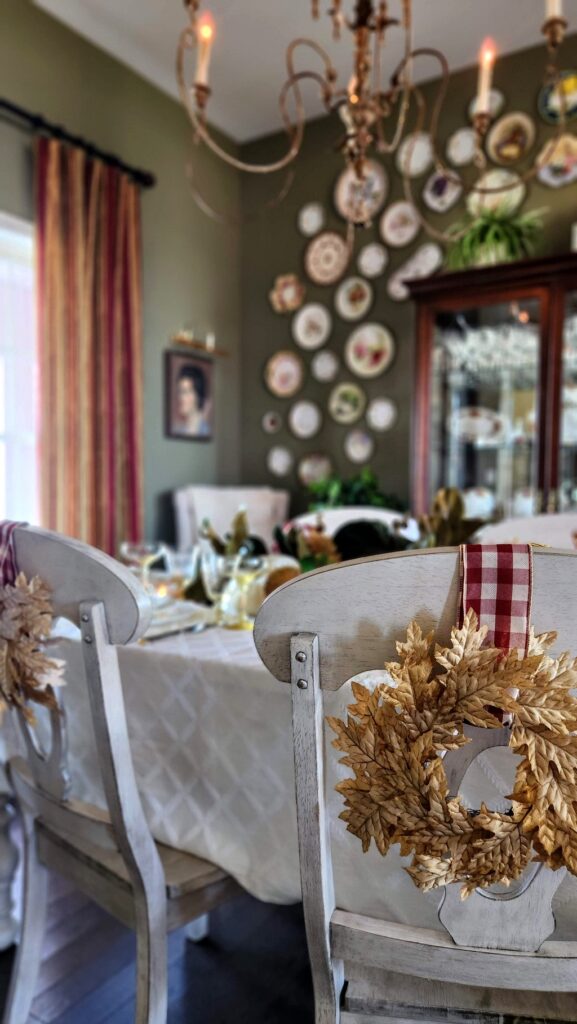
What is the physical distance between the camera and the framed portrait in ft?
11.4

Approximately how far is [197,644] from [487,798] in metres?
0.51

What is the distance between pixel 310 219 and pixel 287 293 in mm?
422

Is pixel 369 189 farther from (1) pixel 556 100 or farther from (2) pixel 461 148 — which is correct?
(1) pixel 556 100

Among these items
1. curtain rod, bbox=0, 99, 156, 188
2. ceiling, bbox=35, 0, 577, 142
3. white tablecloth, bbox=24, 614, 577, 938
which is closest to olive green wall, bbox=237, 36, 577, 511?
ceiling, bbox=35, 0, 577, 142

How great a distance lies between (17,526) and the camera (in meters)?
0.77

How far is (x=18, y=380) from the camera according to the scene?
9.09 ft

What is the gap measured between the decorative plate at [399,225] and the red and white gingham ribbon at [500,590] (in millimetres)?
3213

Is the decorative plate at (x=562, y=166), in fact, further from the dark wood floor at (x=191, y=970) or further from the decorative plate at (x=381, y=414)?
the dark wood floor at (x=191, y=970)

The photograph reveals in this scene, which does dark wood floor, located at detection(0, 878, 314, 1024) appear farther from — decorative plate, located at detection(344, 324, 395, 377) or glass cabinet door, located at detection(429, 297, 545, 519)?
decorative plate, located at detection(344, 324, 395, 377)

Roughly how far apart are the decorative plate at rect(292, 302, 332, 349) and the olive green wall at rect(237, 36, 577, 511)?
0.15 ft

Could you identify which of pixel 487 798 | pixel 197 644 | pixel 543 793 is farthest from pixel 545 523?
pixel 543 793

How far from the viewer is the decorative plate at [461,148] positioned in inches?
125

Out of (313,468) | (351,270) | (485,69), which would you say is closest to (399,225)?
(351,270)

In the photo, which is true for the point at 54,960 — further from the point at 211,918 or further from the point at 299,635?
the point at 299,635
